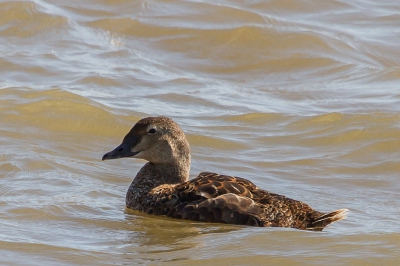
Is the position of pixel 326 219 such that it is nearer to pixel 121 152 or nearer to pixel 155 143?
pixel 155 143

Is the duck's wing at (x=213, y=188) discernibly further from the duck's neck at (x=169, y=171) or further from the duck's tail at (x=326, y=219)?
the duck's neck at (x=169, y=171)

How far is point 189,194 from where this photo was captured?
8.41m

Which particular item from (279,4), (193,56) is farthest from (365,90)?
(279,4)

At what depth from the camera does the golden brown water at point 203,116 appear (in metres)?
7.73

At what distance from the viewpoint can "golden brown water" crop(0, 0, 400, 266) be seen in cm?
773

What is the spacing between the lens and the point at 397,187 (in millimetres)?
9750

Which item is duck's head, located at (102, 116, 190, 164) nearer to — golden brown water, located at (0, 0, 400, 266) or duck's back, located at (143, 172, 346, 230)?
golden brown water, located at (0, 0, 400, 266)

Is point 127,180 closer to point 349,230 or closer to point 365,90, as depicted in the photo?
point 349,230

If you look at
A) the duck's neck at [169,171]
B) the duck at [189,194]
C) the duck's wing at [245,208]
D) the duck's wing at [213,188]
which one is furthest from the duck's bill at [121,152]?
the duck's wing at [245,208]

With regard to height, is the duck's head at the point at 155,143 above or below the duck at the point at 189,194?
above

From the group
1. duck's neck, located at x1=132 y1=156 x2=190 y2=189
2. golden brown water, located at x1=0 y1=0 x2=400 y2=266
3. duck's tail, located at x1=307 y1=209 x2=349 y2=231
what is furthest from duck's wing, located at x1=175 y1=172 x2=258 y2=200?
duck's neck, located at x1=132 y1=156 x2=190 y2=189

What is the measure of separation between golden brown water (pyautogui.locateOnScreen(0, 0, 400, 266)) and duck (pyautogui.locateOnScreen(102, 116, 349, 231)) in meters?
0.16

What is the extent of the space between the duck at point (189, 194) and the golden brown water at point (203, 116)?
0.16m

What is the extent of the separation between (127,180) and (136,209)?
106 centimetres
